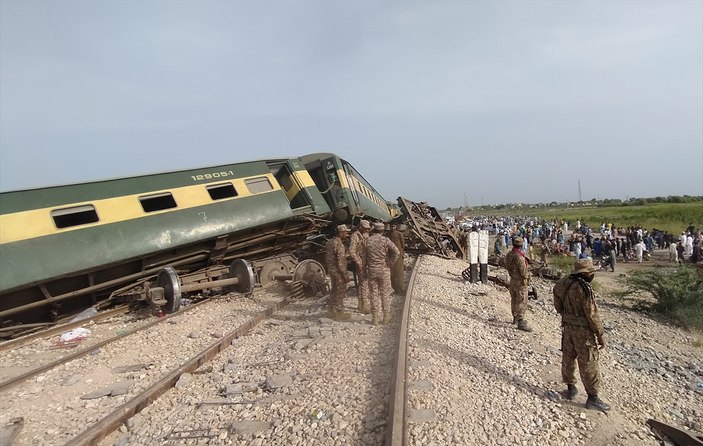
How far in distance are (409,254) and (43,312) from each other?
1111 cm

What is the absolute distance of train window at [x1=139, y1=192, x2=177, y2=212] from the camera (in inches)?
339

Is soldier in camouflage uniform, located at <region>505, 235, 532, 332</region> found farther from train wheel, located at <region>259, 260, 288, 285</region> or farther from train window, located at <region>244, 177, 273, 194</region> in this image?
train window, located at <region>244, 177, 273, 194</region>

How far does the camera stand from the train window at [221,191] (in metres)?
9.66

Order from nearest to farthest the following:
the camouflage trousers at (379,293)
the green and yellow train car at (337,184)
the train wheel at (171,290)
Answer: the camouflage trousers at (379,293)
the train wheel at (171,290)
the green and yellow train car at (337,184)

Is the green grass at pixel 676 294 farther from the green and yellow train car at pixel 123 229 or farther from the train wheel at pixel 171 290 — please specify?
the train wheel at pixel 171 290

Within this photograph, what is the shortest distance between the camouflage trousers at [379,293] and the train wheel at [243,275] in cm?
313

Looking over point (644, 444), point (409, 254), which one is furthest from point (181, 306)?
point (409, 254)

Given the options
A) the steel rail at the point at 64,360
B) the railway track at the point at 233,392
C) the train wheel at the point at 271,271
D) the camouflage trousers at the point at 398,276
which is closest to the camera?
the railway track at the point at 233,392

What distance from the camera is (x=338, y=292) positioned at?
26.2 ft

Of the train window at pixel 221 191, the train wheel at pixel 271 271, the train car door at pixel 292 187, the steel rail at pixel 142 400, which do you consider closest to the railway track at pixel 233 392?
the steel rail at pixel 142 400

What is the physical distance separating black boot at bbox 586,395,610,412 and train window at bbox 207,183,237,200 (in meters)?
7.69

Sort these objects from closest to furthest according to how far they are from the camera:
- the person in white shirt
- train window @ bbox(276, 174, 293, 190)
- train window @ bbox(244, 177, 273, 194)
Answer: train window @ bbox(244, 177, 273, 194), train window @ bbox(276, 174, 293, 190), the person in white shirt

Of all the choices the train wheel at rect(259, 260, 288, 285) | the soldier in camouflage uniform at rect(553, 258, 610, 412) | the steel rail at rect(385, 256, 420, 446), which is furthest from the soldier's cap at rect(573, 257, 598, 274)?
the train wheel at rect(259, 260, 288, 285)

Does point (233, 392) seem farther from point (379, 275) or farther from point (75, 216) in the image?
point (75, 216)
